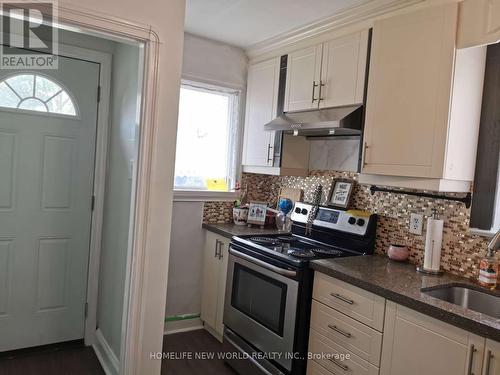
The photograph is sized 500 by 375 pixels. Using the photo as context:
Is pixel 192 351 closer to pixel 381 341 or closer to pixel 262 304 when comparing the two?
pixel 262 304

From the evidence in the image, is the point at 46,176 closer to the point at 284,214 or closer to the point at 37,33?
the point at 37,33

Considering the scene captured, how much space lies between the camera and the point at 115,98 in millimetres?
2732

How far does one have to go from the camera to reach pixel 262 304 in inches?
94.0

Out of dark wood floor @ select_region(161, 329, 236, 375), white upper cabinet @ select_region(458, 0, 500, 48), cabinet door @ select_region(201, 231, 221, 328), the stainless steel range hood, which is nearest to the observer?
white upper cabinet @ select_region(458, 0, 500, 48)

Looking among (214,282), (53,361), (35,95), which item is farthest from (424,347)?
(35,95)

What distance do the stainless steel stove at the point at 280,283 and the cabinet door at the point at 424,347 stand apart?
1.70 feet

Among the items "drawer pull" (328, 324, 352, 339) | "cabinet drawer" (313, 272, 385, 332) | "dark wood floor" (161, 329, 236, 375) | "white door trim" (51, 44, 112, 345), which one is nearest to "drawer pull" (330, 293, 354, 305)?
"cabinet drawer" (313, 272, 385, 332)

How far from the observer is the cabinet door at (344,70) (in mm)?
2277

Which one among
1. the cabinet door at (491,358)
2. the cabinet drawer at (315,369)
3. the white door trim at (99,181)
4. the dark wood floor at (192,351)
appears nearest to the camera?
the cabinet door at (491,358)

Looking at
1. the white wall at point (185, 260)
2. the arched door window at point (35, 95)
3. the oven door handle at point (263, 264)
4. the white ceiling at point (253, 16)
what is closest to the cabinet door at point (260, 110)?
the white ceiling at point (253, 16)

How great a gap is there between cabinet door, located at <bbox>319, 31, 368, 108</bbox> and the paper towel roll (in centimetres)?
80

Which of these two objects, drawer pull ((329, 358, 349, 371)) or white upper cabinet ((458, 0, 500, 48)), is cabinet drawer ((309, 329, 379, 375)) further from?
white upper cabinet ((458, 0, 500, 48))

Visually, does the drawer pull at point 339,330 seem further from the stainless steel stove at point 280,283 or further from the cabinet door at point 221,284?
the cabinet door at point 221,284

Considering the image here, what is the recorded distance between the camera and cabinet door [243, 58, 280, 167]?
9.80 ft
